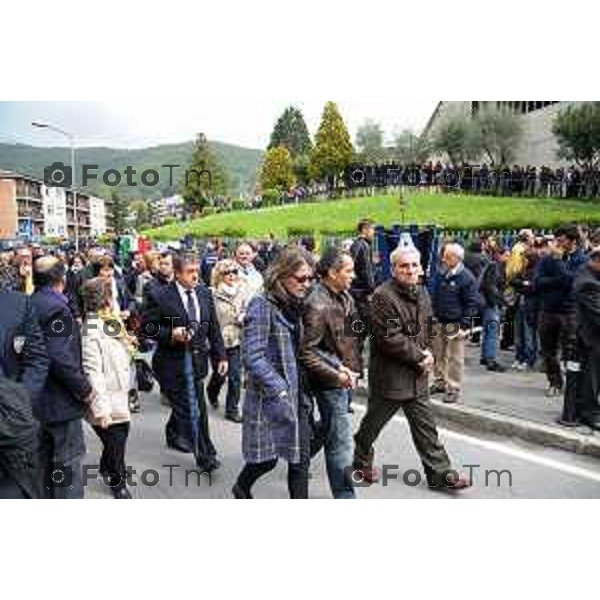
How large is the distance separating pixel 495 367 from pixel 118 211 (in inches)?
193

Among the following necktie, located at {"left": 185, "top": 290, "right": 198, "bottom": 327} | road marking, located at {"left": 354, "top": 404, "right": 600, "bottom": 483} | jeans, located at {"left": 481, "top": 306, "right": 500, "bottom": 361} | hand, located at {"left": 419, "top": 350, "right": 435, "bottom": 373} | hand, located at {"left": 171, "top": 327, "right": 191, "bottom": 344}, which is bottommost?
road marking, located at {"left": 354, "top": 404, "right": 600, "bottom": 483}

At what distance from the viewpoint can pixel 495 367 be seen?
388 inches

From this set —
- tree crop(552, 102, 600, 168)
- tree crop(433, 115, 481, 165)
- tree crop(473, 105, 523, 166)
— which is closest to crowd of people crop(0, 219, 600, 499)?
tree crop(552, 102, 600, 168)

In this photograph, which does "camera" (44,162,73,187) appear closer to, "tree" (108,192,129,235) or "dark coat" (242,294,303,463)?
"tree" (108,192,129,235)

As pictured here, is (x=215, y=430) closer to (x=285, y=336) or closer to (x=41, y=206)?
(x=285, y=336)

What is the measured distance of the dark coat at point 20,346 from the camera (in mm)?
4078

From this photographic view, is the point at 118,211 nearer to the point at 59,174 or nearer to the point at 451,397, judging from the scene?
the point at 59,174

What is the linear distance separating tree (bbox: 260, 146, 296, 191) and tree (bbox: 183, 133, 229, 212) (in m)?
0.83

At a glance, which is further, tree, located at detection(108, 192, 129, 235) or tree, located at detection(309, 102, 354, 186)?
tree, located at detection(309, 102, 354, 186)

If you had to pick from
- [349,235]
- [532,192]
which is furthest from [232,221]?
[532,192]

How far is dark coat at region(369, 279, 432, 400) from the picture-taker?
18.0ft

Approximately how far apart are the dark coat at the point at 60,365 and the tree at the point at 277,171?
501cm

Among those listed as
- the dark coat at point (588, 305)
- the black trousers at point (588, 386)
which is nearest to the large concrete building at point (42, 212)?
the dark coat at point (588, 305)

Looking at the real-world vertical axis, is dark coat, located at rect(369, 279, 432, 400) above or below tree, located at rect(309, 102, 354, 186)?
below
